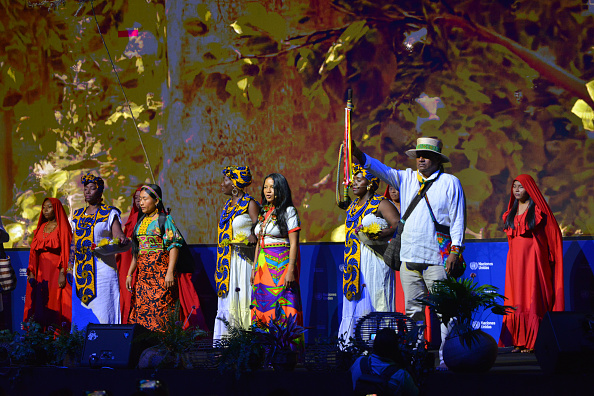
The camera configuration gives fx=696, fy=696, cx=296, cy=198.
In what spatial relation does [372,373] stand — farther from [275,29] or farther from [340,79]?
[275,29]

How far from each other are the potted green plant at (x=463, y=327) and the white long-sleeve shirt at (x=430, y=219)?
2.09 feet

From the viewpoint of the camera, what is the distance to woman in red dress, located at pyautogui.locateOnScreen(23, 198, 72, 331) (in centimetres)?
805

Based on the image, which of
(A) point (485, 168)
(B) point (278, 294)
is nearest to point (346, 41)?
(A) point (485, 168)

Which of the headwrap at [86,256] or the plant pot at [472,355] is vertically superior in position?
the headwrap at [86,256]

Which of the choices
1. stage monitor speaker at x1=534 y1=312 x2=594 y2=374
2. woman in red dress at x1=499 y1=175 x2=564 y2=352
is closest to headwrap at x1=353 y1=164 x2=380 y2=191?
woman in red dress at x1=499 y1=175 x2=564 y2=352

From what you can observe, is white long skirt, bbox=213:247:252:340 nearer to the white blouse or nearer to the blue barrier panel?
the blue barrier panel

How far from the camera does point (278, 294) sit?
617 cm

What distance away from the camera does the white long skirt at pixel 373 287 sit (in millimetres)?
6789

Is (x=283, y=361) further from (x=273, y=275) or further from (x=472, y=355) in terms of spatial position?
(x=273, y=275)

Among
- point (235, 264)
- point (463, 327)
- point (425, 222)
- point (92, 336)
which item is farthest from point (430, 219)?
point (92, 336)

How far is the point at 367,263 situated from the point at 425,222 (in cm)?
153

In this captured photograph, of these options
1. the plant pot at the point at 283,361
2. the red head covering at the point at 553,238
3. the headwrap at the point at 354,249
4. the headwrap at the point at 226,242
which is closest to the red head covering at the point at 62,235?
the headwrap at the point at 226,242

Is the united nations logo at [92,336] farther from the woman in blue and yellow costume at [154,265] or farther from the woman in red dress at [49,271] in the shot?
the woman in red dress at [49,271]

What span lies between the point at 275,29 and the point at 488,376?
595 cm
